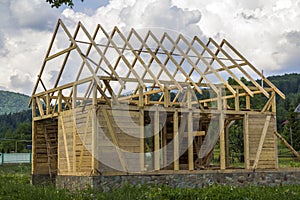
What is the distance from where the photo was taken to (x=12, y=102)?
17062 centimetres

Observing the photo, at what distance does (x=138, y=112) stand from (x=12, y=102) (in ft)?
522

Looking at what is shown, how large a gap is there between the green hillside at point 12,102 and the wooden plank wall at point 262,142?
14851 cm

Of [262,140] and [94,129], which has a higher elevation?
[94,129]

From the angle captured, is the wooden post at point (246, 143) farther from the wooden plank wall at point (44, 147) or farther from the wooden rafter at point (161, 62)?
the wooden plank wall at point (44, 147)

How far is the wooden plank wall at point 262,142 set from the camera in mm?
20844

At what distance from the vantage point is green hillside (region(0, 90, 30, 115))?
166 meters

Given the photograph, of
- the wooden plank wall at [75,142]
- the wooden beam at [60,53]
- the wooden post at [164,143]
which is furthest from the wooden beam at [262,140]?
the wooden beam at [60,53]

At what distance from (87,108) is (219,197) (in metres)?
5.89

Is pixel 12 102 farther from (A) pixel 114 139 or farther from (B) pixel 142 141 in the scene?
(A) pixel 114 139

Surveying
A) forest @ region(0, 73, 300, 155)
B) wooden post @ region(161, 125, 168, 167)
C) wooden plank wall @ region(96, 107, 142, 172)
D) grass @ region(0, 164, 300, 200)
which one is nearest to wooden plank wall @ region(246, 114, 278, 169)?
wooden post @ region(161, 125, 168, 167)

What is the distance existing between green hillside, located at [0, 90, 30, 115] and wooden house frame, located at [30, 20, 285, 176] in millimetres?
145265

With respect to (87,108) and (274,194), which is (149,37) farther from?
(274,194)

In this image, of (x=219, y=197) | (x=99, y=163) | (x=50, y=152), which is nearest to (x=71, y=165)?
(x=99, y=163)

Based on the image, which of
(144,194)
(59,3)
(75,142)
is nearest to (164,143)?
(75,142)
